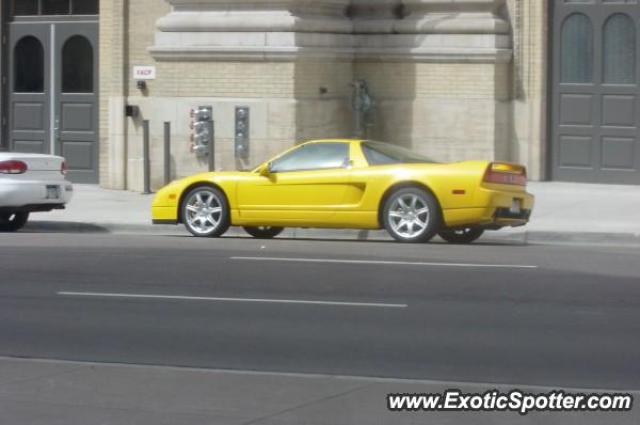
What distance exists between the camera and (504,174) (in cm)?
1664

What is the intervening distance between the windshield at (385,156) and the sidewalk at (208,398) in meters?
8.34

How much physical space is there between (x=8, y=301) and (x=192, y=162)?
11.0 m

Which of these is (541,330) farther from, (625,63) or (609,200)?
(625,63)

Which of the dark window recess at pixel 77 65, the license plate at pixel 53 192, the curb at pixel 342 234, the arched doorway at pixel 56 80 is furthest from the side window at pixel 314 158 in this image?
the dark window recess at pixel 77 65

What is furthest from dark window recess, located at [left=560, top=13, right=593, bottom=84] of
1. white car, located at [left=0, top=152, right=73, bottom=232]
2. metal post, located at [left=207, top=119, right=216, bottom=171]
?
white car, located at [left=0, top=152, right=73, bottom=232]

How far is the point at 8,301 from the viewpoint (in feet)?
40.3

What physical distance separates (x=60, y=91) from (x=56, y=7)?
1492mm

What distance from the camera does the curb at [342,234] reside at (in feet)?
58.2

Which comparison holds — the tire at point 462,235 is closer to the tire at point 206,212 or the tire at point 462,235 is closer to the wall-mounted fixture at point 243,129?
the tire at point 206,212

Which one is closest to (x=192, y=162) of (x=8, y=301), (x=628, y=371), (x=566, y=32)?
A: (x=566, y=32)

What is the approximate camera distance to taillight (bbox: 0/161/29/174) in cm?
1880

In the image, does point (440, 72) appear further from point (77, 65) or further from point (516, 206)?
point (516, 206)

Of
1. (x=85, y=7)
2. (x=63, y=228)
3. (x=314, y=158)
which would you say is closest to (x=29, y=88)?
(x=85, y=7)

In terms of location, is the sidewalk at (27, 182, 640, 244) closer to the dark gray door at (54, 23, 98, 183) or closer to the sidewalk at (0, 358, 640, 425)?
the dark gray door at (54, 23, 98, 183)
